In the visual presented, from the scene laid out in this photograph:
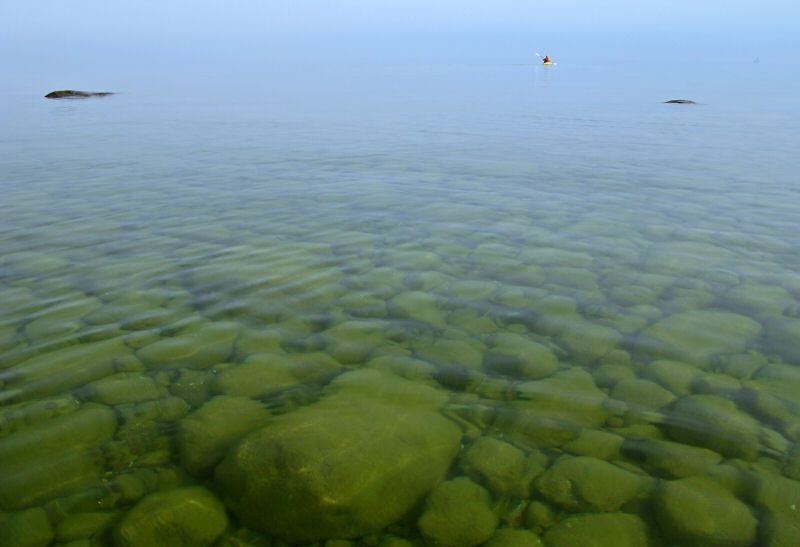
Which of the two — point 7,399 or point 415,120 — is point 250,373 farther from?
point 415,120

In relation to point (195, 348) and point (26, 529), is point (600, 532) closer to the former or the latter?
point (26, 529)

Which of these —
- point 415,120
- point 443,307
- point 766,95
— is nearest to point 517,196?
point 443,307

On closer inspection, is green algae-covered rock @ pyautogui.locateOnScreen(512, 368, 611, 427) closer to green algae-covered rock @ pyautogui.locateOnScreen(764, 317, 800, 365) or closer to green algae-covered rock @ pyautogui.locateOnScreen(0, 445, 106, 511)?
green algae-covered rock @ pyautogui.locateOnScreen(764, 317, 800, 365)

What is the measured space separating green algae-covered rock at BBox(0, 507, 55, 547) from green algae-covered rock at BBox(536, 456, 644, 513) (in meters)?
3.50

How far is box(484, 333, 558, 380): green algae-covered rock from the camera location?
6.42 m

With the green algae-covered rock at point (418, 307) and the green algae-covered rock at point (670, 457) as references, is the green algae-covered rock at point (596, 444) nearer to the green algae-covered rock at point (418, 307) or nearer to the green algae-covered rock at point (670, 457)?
the green algae-covered rock at point (670, 457)

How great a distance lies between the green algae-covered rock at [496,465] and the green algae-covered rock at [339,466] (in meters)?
0.18

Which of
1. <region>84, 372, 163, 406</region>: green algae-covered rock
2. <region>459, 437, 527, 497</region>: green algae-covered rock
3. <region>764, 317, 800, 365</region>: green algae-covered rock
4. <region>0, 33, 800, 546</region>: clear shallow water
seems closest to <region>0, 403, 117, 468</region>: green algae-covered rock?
<region>0, 33, 800, 546</region>: clear shallow water

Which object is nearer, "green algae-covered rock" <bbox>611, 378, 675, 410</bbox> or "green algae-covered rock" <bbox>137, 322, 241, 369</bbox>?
"green algae-covered rock" <bbox>611, 378, 675, 410</bbox>

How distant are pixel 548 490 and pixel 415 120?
24479mm

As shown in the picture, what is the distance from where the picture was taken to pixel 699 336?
7133mm

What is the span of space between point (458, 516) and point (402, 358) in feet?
7.61

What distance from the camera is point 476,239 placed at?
10.7m

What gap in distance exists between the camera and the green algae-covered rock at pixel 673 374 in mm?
6156
